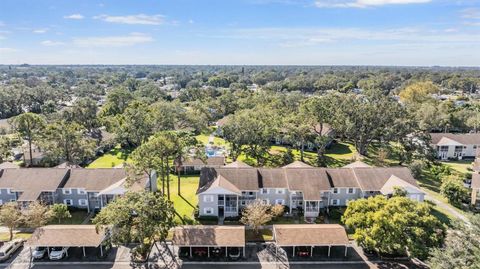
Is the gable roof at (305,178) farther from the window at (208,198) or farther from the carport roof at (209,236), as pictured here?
the carport roof at (209,236)

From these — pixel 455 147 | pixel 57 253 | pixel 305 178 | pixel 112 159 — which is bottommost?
pixel 57 253

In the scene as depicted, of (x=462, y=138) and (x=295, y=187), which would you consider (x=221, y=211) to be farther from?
(x=462, y=138)

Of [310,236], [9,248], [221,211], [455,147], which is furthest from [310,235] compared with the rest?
[455,147]

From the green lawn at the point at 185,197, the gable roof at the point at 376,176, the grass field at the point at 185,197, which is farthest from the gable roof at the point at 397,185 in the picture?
the grass field at the point at 185,197

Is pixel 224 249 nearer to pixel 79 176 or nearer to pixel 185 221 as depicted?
pixel 185 221

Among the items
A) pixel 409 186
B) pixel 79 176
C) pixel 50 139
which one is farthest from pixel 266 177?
pixel 50 139

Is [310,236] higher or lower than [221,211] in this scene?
higher

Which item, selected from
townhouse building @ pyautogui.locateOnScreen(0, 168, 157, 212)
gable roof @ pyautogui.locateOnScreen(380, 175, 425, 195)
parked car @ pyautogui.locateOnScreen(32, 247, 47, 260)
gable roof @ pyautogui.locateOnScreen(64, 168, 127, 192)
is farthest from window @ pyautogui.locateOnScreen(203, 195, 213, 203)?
gable roof @ pyautogui.locateOnScreen(380, 175, 425, 195)
